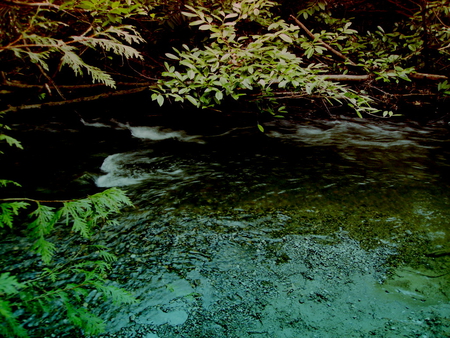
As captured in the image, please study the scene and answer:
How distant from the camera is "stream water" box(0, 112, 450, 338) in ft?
7.80

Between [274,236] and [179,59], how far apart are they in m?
2.98

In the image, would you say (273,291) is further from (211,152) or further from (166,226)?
(211,152)

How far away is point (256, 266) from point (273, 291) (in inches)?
14.2

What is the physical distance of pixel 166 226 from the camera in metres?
3.65

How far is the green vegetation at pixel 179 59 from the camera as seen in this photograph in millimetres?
2750

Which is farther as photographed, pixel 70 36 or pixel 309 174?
pixel 309 174

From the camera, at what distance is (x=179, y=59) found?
4.16 meters

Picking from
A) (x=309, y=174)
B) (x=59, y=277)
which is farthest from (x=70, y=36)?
(x=309, y=174)

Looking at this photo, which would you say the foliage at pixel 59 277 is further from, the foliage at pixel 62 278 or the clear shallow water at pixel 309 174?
the clear shallow water at pixel 309 174

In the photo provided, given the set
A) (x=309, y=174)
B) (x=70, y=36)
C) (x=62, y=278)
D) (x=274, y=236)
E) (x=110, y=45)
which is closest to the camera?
(x=62, y=278)

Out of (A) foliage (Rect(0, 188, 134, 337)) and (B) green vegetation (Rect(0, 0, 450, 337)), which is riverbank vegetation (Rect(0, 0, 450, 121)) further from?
(A) foliage (Rect(0, 188, 134, 337))

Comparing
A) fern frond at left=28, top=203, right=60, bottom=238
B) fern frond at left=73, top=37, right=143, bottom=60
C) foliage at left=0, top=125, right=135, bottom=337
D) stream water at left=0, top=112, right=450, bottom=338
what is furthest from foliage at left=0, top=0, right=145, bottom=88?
stream water at left=0, top=112, right=450, bottom=338

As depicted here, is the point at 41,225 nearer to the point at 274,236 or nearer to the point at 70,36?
the point at 274,236

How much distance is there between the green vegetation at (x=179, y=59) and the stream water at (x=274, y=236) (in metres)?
0.57
